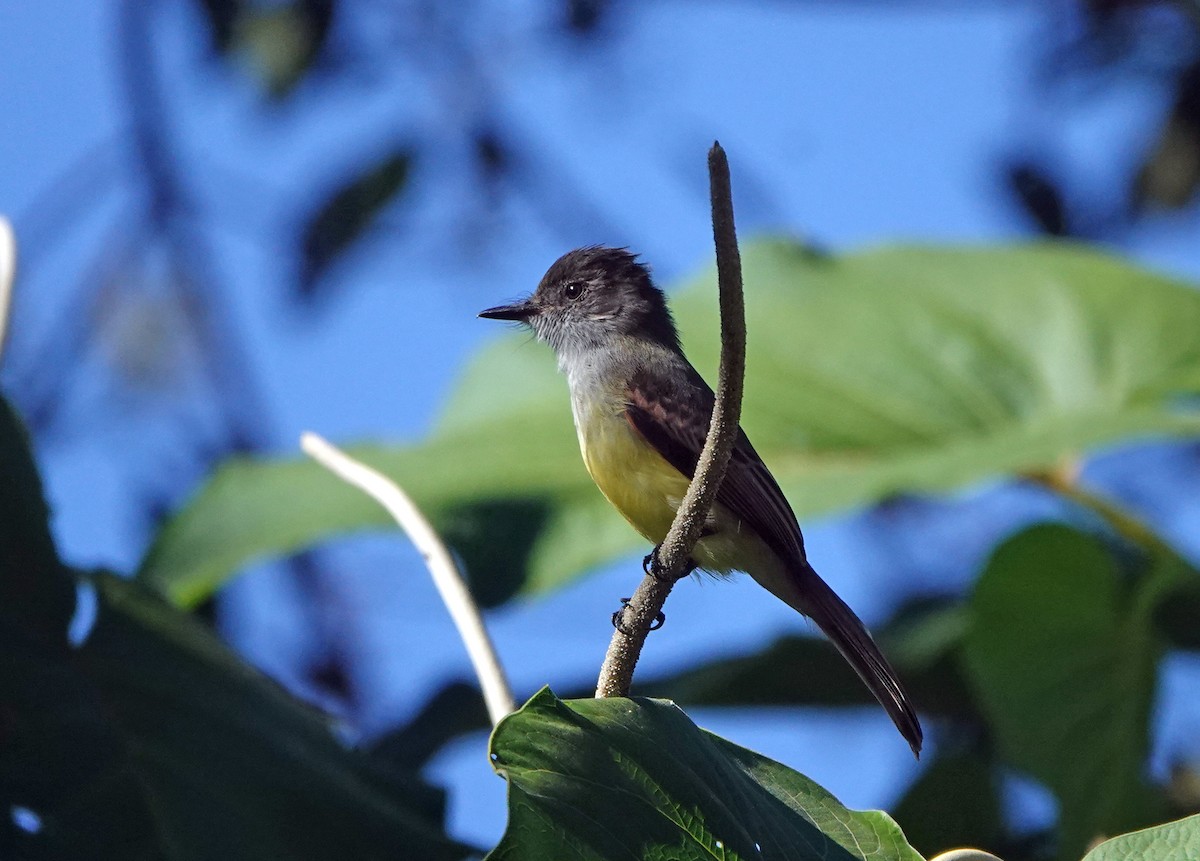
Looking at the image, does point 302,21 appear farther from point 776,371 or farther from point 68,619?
point 68,619

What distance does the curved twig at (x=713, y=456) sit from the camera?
1.61 metres

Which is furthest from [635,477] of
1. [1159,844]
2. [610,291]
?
[1159,844]

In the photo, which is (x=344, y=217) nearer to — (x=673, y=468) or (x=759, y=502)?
(x=673, y=468)

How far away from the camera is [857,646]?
2.93 m

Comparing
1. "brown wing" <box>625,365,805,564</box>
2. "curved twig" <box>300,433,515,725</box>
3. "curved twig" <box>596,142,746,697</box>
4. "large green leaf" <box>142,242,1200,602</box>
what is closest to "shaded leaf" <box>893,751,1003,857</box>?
"large green leaf" <box>142,242,1200,602</box>

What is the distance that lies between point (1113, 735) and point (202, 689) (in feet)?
7.14

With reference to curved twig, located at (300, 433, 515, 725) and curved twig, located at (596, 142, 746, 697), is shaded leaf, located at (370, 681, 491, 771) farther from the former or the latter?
curved twig, located at (596, 142, 746, 697)

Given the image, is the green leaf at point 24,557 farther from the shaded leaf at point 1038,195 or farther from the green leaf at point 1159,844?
the shaded leaf at point 1038,195

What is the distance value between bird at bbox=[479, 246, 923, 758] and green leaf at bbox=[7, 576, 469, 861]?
781 mm

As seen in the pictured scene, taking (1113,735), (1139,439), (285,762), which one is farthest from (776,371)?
(285,762)

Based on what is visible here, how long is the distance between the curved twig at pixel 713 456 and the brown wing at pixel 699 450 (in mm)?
873

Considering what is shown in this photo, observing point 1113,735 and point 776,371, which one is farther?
point 776,371

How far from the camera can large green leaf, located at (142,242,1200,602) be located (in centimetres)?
396

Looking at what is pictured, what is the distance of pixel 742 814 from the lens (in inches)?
79.4
